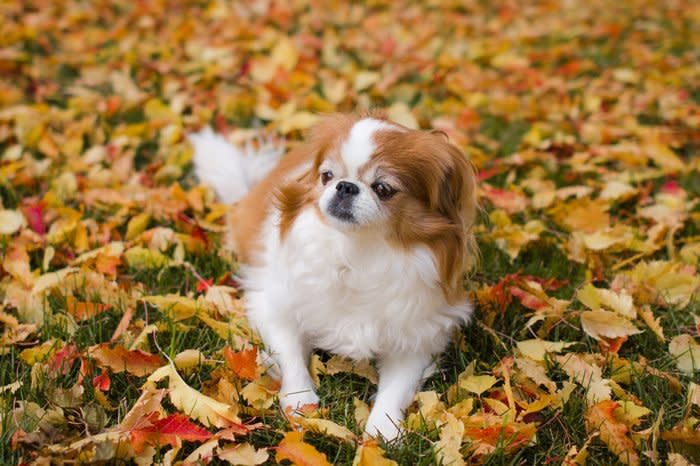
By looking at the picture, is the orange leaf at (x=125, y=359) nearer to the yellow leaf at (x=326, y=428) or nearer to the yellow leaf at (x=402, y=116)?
the yellow leaf at (x=326, y=428)

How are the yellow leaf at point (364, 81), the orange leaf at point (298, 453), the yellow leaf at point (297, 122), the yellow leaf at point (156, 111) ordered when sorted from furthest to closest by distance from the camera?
the yellow leaf at point (364, 81)
the yellow leaf at point (156, 111)
the yellow leaf at point (297, 122)
the orange leaf at point (298, 453)

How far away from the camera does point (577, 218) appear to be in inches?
142

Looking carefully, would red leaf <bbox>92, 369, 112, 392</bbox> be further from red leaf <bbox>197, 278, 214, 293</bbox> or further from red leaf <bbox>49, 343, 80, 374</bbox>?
red leaf <bbox>197, 278, 214, 293</bbox>

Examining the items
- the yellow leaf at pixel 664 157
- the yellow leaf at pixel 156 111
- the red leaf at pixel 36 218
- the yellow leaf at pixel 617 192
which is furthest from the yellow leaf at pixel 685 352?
the yellow leaf at pixel 156 111

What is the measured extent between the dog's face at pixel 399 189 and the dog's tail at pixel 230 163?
132 centimetres

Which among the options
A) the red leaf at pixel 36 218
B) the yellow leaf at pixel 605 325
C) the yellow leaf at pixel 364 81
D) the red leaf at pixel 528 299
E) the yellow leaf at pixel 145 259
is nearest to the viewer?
the yellow leaf at pixel 605 325

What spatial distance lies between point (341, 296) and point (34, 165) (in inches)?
85.6

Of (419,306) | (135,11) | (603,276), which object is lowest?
(603,276)

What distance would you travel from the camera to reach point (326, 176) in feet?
8.24

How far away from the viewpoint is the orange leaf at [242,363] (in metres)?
2.46

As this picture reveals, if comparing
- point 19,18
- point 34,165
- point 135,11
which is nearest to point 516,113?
point 34,165

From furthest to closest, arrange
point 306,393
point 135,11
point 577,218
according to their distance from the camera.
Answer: point 135,11
point 577,218
point 306,393

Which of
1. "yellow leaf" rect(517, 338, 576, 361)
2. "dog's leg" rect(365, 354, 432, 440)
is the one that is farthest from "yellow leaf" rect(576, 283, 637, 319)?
"dog's leg" rect(365, 354, 432, 440)

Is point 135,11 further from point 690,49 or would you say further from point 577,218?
point 690,49
